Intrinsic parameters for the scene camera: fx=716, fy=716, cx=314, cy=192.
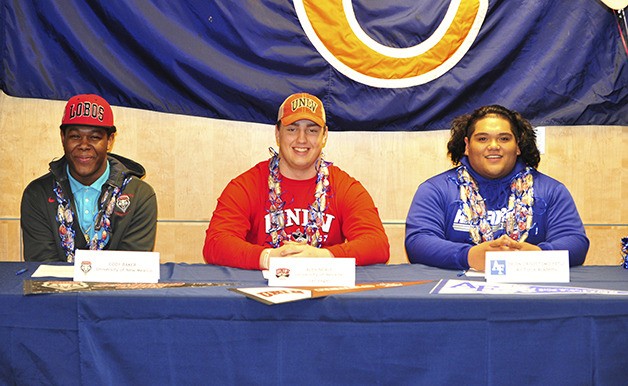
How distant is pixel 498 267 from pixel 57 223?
1.61 metres

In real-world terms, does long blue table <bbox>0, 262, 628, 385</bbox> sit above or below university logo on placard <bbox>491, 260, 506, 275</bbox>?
below

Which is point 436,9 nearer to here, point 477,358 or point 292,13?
point 292,13

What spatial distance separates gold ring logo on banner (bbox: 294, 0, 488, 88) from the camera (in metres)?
3.10

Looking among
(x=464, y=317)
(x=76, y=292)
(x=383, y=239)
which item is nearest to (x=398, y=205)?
(x=383, y=239)

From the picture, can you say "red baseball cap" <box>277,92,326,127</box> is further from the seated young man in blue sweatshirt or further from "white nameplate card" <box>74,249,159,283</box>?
"white nameplate card" <box>74,249,159,283</box>

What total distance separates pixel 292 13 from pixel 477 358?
189cm

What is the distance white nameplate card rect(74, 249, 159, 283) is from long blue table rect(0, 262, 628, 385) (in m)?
0.18

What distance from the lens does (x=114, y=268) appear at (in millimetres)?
1900

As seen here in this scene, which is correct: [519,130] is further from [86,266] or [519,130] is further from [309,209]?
[86,266]

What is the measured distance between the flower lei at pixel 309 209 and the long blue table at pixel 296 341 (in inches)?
36.4

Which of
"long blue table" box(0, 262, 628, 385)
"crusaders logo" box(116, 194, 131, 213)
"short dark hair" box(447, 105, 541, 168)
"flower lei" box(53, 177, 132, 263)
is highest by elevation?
"short dark hair" box(447, 105, 541, 168)

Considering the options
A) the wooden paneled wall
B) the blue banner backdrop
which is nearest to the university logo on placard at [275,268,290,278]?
the blue banner backdrop

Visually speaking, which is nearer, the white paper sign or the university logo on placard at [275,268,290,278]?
the white paper sign

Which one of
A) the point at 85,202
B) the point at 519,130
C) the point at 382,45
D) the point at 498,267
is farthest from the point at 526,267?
the point at 85,202
